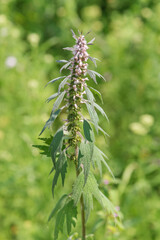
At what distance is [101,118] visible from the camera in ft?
10.7

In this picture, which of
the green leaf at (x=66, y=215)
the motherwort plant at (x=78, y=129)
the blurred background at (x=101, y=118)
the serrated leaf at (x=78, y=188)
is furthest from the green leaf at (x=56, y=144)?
the blurred background at (x=101, y=118)

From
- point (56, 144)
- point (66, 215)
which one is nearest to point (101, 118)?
point (66, 215)

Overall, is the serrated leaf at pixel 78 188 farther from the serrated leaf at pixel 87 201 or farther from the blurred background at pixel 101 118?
the blurred background at pixel 101 118

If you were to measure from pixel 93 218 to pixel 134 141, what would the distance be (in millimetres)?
1047

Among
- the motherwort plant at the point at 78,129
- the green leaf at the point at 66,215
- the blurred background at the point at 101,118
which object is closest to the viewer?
the motherwort plant at the point at 78,129

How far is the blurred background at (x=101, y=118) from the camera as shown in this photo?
245cm

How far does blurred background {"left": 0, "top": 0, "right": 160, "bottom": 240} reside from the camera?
2451 millimetres

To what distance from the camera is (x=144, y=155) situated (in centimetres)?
293

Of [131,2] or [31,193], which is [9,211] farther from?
[131,2]

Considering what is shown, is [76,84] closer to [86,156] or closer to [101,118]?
[86,156]

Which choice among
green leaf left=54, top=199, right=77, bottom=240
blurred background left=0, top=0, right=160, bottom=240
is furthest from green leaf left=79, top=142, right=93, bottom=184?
blurred background left=0, top=0, right=160, bottom=240

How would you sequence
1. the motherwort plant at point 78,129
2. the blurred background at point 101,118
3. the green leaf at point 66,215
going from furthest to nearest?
the blurred background at point 101,118
the green leaf at point 66,215
the motherwort plant at point 78,129

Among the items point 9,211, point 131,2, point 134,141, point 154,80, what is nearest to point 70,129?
point 9,211

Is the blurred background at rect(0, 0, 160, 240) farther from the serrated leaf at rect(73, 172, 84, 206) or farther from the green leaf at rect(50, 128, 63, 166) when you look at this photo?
the green leaf at rect(50, 128, 63, 166)
